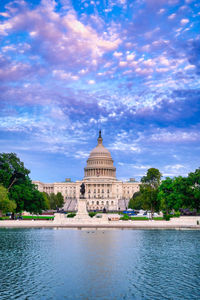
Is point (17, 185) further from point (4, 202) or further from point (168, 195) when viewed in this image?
point (168, 195)

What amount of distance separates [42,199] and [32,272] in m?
57.3

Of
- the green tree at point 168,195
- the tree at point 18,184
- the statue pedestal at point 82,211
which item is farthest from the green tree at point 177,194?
the tree at point 18,184

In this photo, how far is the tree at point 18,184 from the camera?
7150 centimetres

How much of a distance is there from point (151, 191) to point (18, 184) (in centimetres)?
2891

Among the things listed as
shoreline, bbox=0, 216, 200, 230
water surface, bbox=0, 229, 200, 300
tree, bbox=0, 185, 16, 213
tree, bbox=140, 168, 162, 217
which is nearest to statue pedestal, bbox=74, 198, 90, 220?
shoreline, bbox=0, 216, 200, 230

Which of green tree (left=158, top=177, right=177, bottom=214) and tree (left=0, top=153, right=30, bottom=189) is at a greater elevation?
tree (left=0, top=153, right=30, bottom=189)

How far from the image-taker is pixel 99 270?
2270 centimetres

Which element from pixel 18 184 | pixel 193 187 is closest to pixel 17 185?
pixel 18 184

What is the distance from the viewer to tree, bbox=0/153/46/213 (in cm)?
7150

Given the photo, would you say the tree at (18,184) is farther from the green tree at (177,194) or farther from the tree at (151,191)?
the green tree at (177,194)

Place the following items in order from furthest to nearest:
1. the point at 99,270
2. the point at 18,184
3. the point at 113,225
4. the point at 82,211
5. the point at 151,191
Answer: the point at 151,191 → the point at 18,184 → the point at 82,211 → the point at 113,225 → the point at 99,270

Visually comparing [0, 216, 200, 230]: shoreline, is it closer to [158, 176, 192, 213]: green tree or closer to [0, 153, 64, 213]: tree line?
[158, 176, 192, 213]: green tree

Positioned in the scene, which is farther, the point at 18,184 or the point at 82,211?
the point at 18,184

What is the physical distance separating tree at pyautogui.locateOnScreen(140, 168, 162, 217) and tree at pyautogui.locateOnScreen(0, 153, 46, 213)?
887 inches
